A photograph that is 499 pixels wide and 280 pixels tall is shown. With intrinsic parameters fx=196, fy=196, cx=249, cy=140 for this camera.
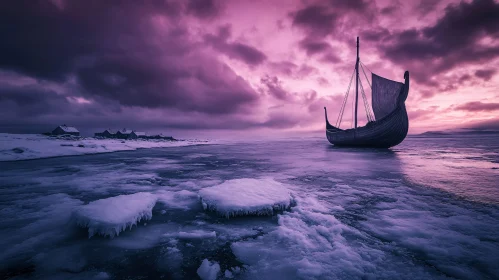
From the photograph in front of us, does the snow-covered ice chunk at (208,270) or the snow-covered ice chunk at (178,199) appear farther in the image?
the snow-covered ice chunk at (178,199)

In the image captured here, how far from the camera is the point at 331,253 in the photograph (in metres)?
2.49

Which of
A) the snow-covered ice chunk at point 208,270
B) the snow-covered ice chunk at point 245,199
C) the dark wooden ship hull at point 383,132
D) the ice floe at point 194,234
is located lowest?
the ice floe at point 194,234

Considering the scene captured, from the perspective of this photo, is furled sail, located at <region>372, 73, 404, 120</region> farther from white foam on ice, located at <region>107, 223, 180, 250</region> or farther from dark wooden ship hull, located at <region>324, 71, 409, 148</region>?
white foam on ice, located at <region>107, 223, 180, 250</region>

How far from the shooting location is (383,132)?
20.0 metres

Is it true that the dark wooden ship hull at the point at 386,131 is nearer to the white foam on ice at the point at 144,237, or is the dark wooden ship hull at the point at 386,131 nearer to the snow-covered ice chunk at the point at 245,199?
the snow-covered ice chunk at the point at 245,199

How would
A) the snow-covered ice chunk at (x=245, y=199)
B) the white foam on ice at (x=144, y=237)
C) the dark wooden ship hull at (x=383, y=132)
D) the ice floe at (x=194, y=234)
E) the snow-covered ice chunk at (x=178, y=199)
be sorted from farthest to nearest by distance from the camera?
1. the dark wooden ship hull at (x=383, y=132)
2. the snow-covered ice chunk at (x=178, y=199)
3. the snow-covered ice chunk at (x=245, y=199)
4. the ice floe at (x=194, y=234)
5. the white foam on ice at (x=144, y=237)

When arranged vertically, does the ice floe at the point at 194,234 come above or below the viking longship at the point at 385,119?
below

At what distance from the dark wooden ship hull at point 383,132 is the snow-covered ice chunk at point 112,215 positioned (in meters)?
21.6

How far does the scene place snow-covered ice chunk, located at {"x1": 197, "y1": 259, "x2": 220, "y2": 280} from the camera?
2.06 metres

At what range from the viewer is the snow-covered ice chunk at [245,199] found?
3742 millimetres

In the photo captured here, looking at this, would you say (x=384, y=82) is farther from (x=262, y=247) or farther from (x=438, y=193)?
(x=262, y=247)

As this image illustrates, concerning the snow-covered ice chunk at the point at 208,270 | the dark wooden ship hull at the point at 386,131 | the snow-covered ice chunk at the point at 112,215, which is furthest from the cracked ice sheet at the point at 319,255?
the dark wooden ship hull at the point at 386,131

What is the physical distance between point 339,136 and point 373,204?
26.3 m

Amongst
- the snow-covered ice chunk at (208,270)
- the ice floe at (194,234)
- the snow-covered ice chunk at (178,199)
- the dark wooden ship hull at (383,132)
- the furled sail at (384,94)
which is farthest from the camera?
the furled sail at (384,94)
